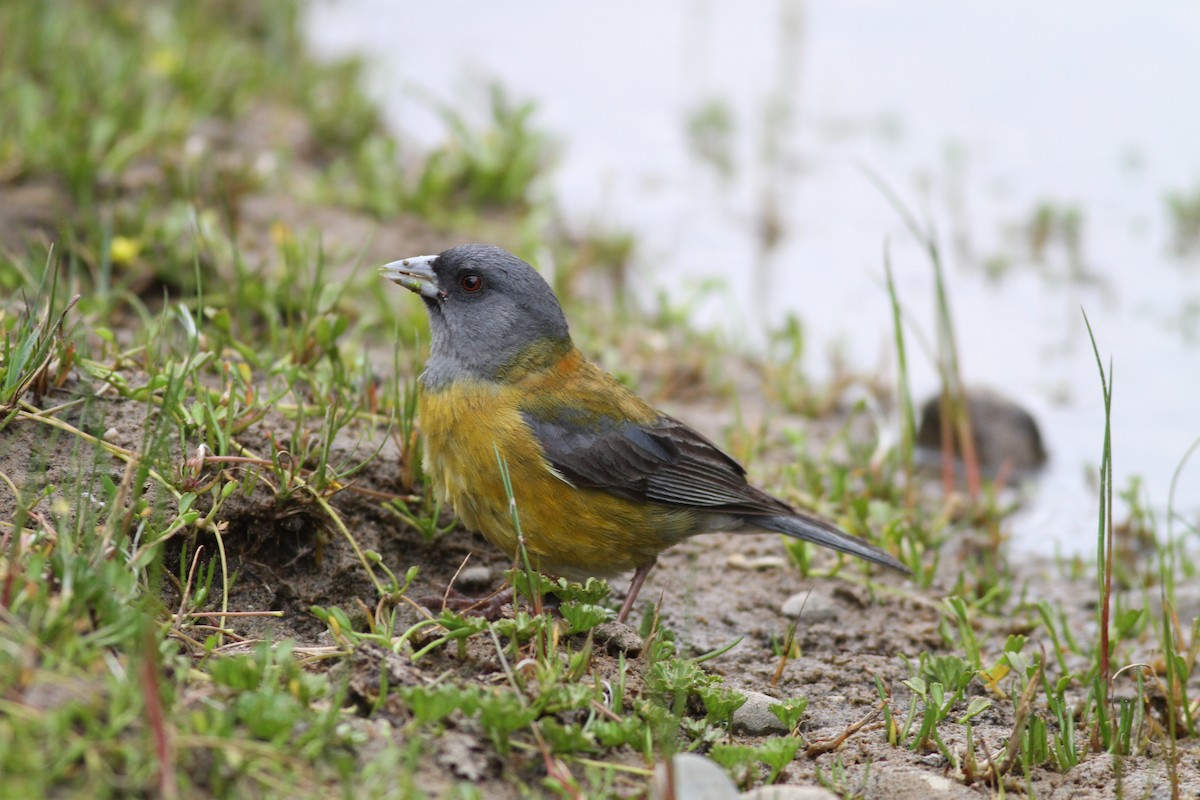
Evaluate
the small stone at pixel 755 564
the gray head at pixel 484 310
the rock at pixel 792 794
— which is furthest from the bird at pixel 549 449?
the rock at pixel 792 794

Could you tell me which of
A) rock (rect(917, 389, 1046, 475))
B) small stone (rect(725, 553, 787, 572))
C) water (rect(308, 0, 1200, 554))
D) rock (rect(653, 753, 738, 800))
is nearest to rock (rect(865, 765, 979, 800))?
rock (rect(653, 753, 738, 800))

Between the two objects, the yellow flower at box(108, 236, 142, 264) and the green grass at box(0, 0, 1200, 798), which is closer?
the green grass at box(0, 0, 1200, 798)

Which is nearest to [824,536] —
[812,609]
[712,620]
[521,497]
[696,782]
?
[812,609]

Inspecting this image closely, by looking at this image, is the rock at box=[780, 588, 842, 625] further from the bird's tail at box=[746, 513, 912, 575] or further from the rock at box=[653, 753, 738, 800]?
the rock at box=[653, 753, 738, 800]

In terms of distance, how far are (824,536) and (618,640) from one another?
1.03m

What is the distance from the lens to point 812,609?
475 cm

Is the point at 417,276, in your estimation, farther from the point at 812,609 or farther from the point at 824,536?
the point at 812,609

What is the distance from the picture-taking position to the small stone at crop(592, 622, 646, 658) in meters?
3.87

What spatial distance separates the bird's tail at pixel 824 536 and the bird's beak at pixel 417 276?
145cm

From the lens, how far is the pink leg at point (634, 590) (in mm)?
4348

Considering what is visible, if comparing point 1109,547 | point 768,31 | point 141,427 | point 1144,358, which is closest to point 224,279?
point 141,427

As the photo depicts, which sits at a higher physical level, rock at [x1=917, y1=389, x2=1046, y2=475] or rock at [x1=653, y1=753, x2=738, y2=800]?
rock at [x1=917, y1=389, x2=1046, y2=475]

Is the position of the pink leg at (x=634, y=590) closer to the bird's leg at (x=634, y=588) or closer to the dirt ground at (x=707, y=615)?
the bird's leg at (x=634, y=588)

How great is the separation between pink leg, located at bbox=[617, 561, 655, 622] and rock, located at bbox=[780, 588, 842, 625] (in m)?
0.56
